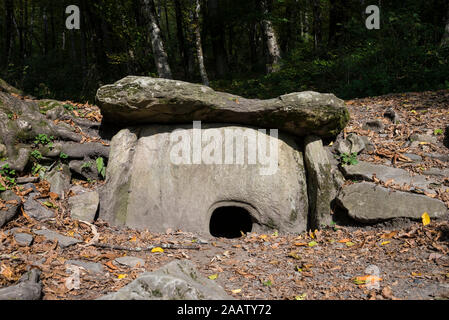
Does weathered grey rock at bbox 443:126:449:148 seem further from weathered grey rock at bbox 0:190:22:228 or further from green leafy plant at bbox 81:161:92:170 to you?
weathered grey rock at bbox 0:190:22:228

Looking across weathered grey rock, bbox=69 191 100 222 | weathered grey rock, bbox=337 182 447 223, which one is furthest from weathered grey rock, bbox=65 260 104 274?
weathered grey rock, bbox=337 182 447 223

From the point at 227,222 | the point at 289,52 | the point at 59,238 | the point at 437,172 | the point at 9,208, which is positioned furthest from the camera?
the point at 289,52

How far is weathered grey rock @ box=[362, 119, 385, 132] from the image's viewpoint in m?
6.70

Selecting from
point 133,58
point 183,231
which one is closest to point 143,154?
point 183,231

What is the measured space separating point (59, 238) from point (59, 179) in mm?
1582

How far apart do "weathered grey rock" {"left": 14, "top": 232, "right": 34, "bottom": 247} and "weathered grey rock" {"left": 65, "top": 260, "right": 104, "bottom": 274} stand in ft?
2.10

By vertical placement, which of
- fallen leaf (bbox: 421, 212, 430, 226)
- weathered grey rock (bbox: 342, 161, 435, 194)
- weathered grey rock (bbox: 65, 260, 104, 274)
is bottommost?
weathered grey rock (bbox: 65, 260, 104, 274)

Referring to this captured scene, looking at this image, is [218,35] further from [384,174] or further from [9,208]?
[9,208]

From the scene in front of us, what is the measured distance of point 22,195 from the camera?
495 cm

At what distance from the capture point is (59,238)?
4.29 m

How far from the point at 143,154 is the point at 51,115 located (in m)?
2.05

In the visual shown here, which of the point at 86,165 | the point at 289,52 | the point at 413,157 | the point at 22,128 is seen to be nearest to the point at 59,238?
the point at 86,165

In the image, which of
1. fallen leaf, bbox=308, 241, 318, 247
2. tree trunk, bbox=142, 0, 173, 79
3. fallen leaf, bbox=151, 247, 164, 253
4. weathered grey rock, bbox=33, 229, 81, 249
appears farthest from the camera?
tree trunk, bbox=142, 0, 173, 79

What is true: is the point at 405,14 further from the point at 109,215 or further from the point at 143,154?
the point at 109,215
